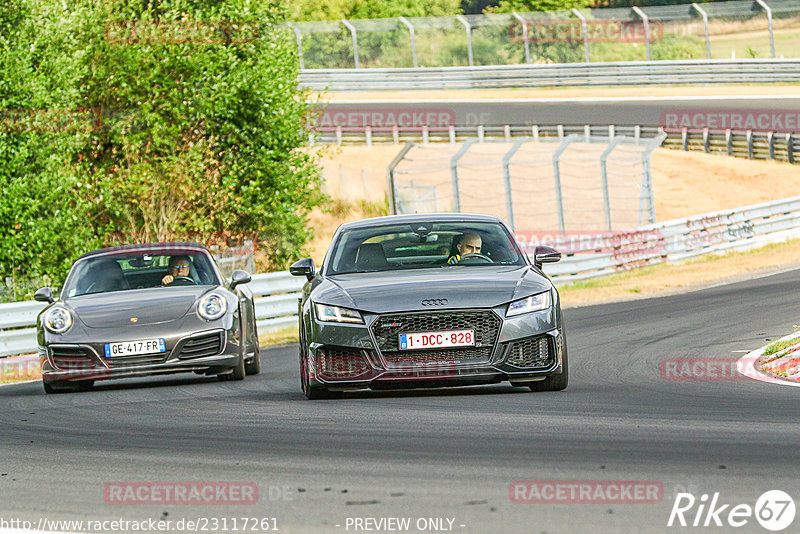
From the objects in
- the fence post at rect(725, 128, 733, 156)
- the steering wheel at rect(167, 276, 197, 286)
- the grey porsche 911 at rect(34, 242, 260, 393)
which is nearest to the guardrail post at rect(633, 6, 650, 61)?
the fence post at rect(725, 128, 733, 156)

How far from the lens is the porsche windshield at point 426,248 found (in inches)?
412

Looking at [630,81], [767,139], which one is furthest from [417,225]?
[630,81]

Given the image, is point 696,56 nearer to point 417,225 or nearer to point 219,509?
point 417,225

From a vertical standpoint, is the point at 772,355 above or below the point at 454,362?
below

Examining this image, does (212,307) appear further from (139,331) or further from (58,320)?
(58,320)

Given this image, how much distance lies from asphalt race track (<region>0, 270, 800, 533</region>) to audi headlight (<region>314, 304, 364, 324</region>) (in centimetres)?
61

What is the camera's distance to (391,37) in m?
50.2

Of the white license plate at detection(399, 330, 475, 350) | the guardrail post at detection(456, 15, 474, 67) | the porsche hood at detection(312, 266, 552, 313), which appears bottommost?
the guardrail post at detection(456, 15, 474, 67)

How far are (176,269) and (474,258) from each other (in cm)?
398

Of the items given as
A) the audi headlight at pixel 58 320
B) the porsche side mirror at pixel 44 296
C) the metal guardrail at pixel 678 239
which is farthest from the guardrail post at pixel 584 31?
the audi headlight at pixel 58 320

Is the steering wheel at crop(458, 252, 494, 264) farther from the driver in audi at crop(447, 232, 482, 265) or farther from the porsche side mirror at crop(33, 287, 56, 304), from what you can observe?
the porsche side mirror at crop(33, 287, 56, 304)

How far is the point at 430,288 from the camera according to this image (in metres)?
9.52

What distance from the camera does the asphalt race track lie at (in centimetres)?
573

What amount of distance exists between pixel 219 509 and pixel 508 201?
22.1m
